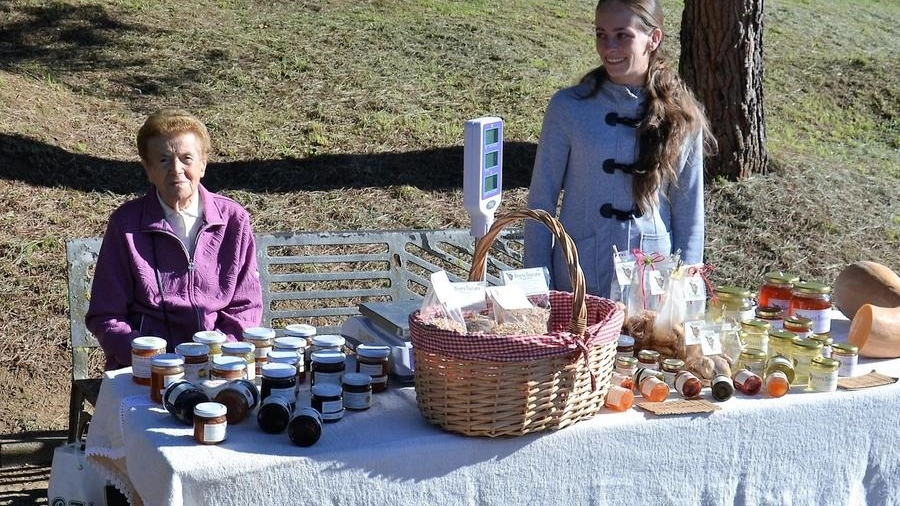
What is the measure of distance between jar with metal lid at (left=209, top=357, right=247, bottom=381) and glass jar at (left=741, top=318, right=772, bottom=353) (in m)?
1.39

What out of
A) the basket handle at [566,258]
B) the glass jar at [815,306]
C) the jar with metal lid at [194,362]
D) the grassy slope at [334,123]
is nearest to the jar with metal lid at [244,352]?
the jar with metal lid at [194,362]

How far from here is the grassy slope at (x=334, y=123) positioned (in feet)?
21.7

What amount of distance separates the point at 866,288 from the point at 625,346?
1097mm

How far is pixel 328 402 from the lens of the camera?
2520 mm

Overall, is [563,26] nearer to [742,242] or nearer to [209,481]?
[742,242]

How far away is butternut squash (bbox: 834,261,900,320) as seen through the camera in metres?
3.46

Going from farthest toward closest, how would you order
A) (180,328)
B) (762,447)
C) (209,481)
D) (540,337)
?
(180,328) < (762,447) < (540,337) < (209,481)

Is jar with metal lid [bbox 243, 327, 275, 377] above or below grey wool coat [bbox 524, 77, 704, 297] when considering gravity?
below

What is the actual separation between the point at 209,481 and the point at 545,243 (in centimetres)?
155

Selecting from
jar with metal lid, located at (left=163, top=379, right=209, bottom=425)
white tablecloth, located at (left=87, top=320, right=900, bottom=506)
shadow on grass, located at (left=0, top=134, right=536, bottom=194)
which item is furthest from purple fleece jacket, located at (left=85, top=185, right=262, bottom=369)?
shadow on grass, located at (left=0, top=134, right=536, bottom=194)

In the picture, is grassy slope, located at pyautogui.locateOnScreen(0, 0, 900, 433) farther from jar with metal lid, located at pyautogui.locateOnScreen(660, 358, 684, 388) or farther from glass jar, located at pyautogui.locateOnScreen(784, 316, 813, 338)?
glass jar, located at pyautogui.locateOnScreen(784, 316, 813, 338)

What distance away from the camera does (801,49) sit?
11500mm

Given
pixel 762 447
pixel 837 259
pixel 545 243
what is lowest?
pixel 837 259

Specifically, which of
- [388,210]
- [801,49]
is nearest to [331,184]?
[388,210]
